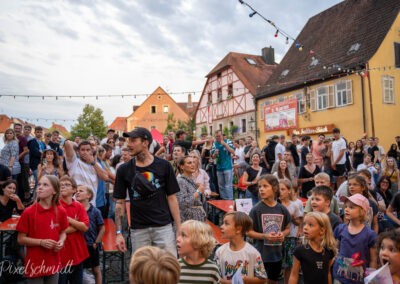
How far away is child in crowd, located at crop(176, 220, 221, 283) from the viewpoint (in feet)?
9.35

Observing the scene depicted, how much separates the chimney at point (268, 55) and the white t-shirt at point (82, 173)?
109ft

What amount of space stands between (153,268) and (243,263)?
1.72m

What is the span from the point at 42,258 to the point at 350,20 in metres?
25.2

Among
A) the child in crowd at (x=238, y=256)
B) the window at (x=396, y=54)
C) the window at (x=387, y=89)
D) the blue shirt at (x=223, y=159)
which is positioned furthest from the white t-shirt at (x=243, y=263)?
the window at (x=396, y=54)

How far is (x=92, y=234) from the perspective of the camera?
461 centimetres

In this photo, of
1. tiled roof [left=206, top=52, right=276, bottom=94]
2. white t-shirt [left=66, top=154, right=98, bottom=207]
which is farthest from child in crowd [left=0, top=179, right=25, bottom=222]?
tiled roof [left=206, top=52, right=276, bottom=94]

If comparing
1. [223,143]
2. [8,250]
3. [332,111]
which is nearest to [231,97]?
[332,111]

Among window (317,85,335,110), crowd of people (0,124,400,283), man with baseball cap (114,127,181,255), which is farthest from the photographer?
window (317,85,335,110)

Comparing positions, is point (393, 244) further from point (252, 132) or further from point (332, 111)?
point (252, 132)

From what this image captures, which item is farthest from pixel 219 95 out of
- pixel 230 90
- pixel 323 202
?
pixel 323 202

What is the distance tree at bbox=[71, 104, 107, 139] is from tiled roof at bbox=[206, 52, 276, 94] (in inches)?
637

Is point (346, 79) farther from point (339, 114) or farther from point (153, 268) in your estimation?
point (153, 268)

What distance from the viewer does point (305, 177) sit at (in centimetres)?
796

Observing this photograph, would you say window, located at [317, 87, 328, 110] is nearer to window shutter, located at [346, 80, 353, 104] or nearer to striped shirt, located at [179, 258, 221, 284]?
window shutter, located at [346, 80, 353, 104]
